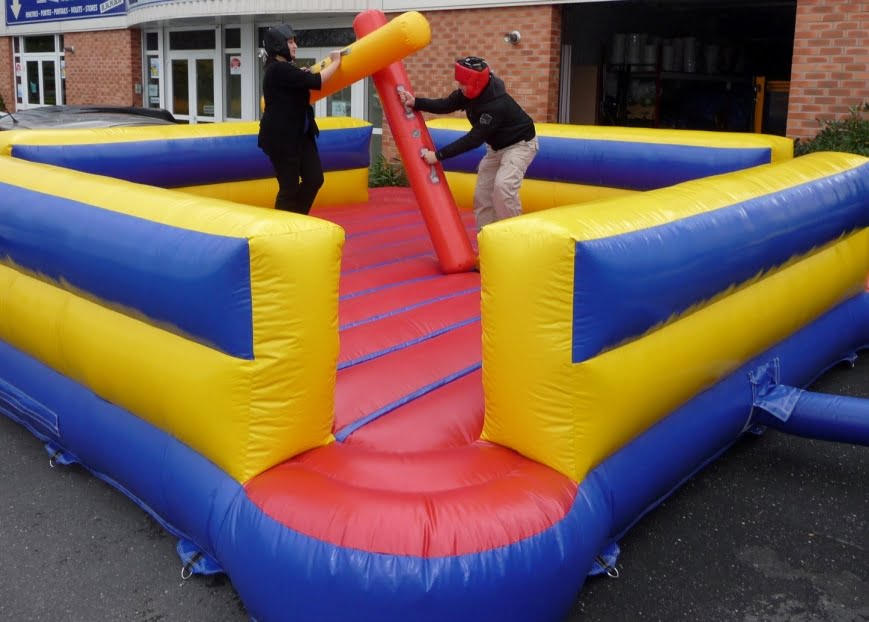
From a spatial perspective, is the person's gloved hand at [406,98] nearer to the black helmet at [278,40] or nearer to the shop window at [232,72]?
the black helmet at [278,40]

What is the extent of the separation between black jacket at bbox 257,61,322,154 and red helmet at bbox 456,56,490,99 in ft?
2.50

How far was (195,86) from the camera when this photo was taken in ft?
44.4

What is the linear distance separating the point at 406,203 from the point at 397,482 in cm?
489

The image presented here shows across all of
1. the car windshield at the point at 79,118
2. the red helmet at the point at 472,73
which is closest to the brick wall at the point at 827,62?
the red helmet at the point at 472,73

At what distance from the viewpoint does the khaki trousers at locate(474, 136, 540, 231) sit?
194 inches

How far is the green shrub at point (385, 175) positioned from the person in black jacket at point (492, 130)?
442 centimetres

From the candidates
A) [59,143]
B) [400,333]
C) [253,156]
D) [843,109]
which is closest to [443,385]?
[400,333]

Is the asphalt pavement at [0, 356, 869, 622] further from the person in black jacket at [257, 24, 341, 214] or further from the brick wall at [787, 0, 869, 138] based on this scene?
the brick wall at [787, 0, 869, 138]

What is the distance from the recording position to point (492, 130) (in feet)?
15.7

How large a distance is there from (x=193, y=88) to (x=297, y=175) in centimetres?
936

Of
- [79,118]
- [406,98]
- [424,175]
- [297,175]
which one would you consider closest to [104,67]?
[79,118]

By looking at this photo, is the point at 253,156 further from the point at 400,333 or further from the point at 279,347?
the point at 279,347

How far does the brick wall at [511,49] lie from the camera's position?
878 centimetres

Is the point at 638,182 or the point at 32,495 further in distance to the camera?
the point at 638,182
